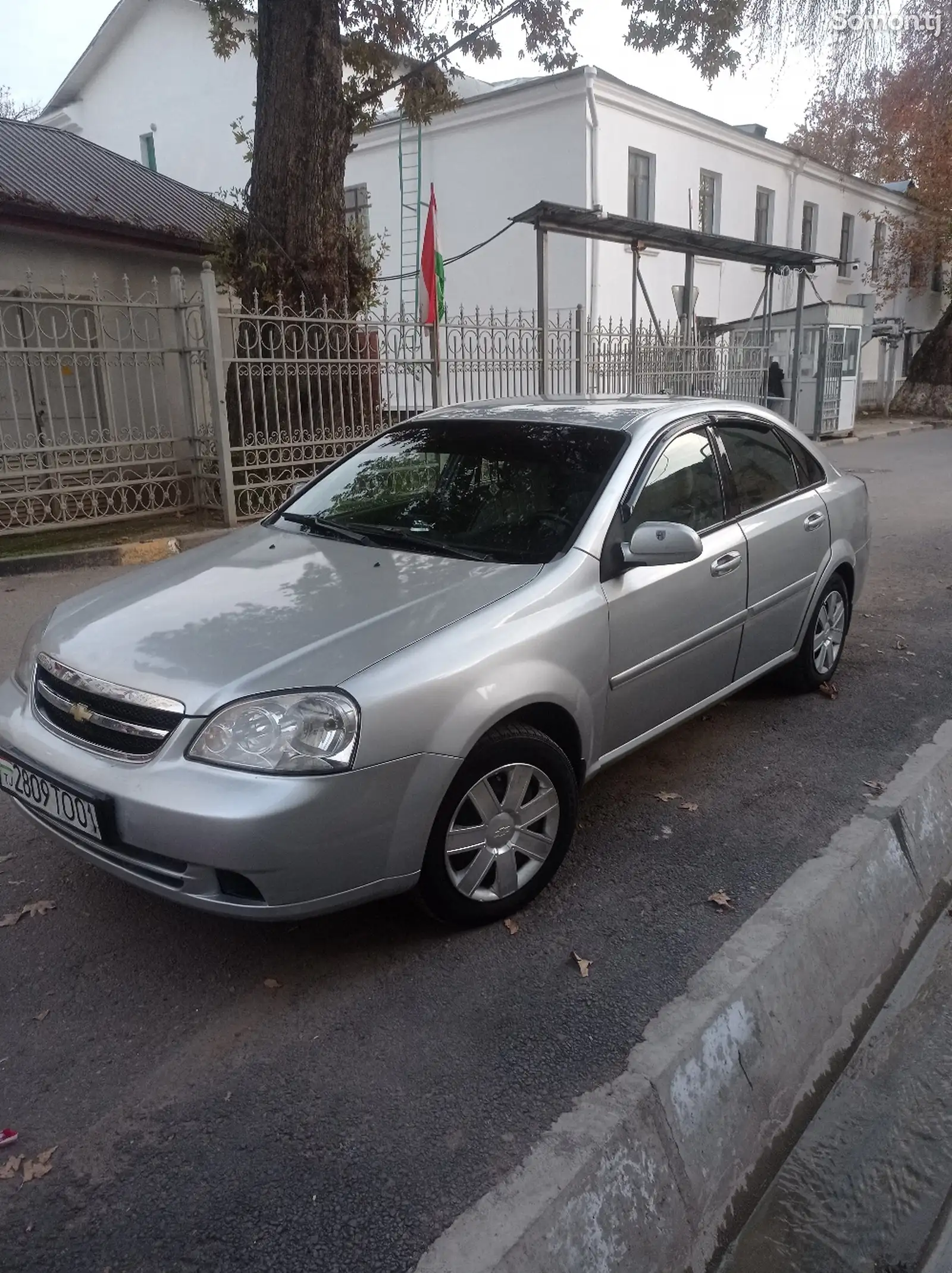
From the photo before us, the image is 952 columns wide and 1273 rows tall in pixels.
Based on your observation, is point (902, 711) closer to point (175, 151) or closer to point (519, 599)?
point (519, 599)

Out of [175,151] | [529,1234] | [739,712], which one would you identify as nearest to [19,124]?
[175,151]

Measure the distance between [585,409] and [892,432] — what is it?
21.8 m

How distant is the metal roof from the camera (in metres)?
10.5

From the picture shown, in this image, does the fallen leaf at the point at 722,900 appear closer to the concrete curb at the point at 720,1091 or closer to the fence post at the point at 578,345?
the concrete curb at the point at 720,1091

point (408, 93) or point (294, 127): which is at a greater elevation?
point (408, 93)

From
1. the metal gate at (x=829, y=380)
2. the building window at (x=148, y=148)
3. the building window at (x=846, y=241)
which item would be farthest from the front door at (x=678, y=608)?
the building window at (x=846, y=241)

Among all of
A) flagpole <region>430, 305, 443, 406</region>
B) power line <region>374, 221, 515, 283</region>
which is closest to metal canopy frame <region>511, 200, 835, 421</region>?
power line <region>374, 221, 515, 283</region>

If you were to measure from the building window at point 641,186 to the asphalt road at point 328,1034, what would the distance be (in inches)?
723

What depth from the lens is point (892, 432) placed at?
23.2 m

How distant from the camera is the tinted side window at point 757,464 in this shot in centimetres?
427

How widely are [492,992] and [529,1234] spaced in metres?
0.87

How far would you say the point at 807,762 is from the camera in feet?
14.3

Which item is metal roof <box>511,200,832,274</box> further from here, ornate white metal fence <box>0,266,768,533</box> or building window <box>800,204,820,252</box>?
building window <box>800,204,820,252</box>

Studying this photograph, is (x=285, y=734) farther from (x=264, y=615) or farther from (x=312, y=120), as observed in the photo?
(x=312, y=120)
